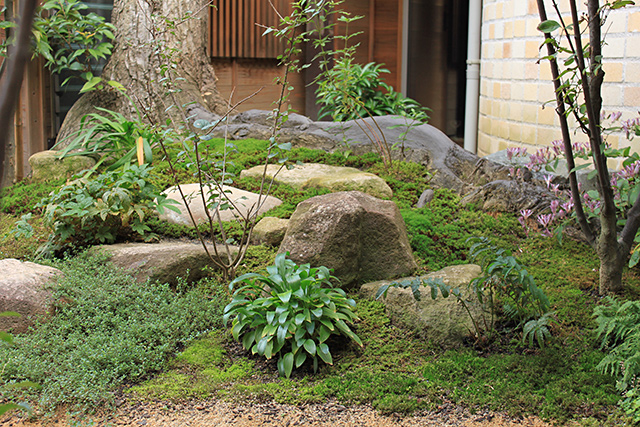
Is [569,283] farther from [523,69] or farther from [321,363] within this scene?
[523,69]

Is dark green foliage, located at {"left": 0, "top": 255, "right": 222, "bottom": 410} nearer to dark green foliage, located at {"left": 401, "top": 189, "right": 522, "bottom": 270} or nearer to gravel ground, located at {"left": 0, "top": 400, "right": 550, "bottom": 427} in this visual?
gravel ground, located at {"left": 0, "top": 400, "right": 550, "bottom": 427}

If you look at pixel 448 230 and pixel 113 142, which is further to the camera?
pixel 113 142

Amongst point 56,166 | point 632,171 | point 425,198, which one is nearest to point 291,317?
point 425,198

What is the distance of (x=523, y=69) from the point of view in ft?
18.1

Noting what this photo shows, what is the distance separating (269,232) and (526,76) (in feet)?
10.3

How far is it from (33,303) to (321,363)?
1690mm

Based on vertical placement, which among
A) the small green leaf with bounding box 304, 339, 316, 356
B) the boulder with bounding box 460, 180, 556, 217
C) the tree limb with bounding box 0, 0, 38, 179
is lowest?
the small green leaf with bounding box 304, 339, 316, 356

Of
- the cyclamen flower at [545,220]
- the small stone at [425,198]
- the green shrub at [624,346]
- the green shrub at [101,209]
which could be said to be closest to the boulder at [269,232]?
the green shrub at [101,209]

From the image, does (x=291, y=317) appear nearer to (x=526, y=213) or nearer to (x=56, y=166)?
(x=526, y=213)

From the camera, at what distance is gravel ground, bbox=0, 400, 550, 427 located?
7.98ft

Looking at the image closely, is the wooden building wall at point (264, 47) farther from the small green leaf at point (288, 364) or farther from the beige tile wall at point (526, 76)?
the small green leaf at point (288, 364)

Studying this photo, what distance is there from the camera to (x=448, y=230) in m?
4.19

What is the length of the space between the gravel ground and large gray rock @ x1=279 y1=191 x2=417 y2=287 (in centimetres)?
110

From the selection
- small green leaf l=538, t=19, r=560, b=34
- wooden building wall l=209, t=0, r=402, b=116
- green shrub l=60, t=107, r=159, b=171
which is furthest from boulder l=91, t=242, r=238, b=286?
wooden building wall l=209, t=0, r=402, b=116
